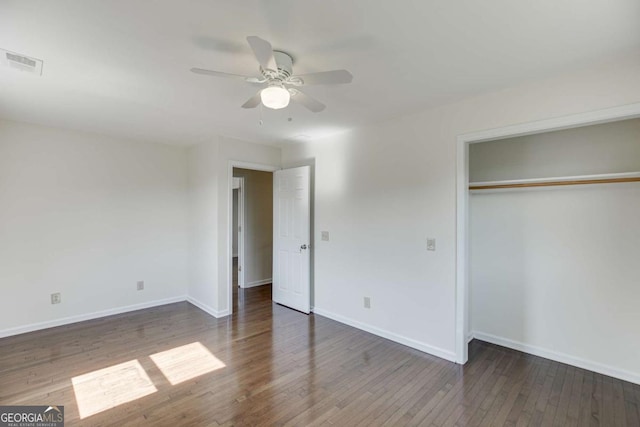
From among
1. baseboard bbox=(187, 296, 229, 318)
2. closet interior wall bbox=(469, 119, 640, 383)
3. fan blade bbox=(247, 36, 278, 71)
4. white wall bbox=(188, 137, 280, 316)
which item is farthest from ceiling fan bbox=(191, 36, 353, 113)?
baseboard bbox=(187, 296, 229, 318)

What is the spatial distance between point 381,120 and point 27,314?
473 centimetres

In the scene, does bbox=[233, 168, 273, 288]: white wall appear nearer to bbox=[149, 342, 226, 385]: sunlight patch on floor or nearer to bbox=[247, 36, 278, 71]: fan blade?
bbox=[149, 342, 226, 385]: sunlight patch on floor

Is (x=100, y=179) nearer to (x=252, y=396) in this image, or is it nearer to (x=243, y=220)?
(x=243, y=220)

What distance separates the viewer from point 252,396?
7.66ft

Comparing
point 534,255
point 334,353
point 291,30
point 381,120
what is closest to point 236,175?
point 381,120

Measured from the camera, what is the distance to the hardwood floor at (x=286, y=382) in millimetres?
2117

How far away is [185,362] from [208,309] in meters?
1.41

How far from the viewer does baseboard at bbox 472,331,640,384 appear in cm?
253

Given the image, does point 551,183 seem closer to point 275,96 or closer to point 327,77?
point 327,77

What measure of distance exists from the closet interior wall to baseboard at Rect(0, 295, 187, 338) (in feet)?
14.1

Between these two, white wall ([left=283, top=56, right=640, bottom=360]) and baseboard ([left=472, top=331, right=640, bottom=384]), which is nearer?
white wall ([left=283, top=56, right=640, bottom=360])

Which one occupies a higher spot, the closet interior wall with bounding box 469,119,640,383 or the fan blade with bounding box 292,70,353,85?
the fan blade with bounding box 292,70,353,85

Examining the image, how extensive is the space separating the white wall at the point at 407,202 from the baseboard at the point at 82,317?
2389 millimetres

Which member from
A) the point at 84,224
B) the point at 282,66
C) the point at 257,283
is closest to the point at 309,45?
the point at 282,66
